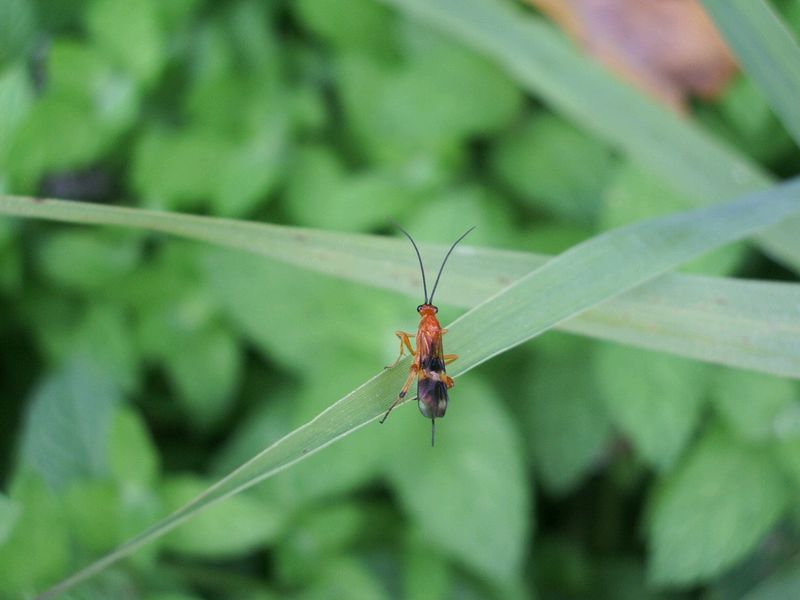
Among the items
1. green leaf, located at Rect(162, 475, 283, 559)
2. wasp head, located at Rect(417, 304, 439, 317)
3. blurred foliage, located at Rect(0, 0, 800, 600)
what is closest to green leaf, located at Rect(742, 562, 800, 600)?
blurred foliage, located at Rect(0, 0, 800, 600)

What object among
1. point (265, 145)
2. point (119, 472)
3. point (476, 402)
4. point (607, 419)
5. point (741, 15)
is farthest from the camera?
point (265, 145)

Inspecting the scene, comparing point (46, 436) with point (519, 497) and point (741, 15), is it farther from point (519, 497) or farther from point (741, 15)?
point (741, 15)

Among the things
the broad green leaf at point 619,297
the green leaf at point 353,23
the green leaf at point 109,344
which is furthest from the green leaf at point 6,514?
the green leaf at point 353,23

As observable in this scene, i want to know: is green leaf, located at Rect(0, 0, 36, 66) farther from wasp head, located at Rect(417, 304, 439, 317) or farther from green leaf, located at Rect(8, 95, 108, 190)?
wasp head, located at Rect(417, 304, 439, 317)

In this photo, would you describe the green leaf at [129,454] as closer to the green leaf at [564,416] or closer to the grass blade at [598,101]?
the green leaf at [564,416]

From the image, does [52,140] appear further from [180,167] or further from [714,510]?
[714,510]

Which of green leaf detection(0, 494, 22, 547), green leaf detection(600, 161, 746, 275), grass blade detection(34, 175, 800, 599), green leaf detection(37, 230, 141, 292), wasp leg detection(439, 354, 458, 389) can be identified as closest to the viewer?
grass blade detection(34, 175, 800, 599)

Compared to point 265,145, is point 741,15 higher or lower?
lower

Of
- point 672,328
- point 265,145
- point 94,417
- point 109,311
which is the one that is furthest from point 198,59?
point 672,328
